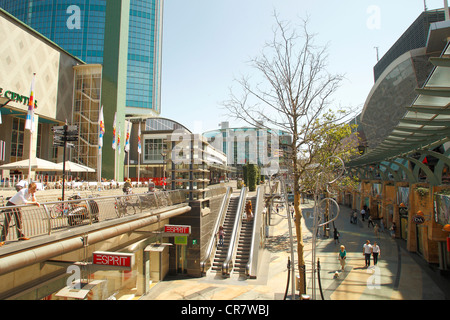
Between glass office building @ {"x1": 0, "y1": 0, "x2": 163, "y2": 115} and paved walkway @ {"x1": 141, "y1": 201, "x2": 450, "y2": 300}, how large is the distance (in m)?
58.0

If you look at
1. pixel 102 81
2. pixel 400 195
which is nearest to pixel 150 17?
pixel 102 81

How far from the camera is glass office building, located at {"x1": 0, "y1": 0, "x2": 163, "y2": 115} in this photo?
66.8 meters

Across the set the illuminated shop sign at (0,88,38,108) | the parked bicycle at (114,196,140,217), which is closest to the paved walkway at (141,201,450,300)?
the parked bicycle at (114,196,140,217)

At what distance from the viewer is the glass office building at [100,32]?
66.8 m

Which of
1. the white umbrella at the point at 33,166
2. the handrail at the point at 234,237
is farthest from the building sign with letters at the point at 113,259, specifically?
the white umbrella at the point at 33,166

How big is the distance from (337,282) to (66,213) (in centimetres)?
1124

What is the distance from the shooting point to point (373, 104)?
159ft

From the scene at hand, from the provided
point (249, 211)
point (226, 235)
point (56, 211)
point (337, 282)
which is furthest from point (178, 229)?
point (249, 211)

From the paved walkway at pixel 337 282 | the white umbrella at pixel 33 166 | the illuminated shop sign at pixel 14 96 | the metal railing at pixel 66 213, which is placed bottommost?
the paved walkway at pixel 337 282

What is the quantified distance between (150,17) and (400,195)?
96.7 m

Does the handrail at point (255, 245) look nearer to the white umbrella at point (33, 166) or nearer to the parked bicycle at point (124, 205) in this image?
the parked bicycle at point (124, 205)

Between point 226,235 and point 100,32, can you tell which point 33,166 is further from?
point 100,32

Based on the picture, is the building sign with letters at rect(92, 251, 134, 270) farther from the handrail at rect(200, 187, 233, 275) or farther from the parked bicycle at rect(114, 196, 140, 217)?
the handrail at rect(200, 187, 233, 275)

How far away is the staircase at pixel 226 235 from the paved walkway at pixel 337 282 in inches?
37.0
